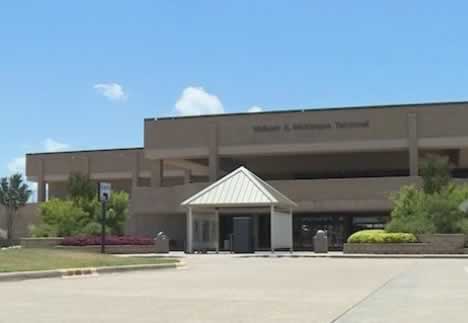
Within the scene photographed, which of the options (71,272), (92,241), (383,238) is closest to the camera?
(71,272)

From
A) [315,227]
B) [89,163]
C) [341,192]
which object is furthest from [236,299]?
[89,163]

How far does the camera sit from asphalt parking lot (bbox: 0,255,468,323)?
1176 centimetres

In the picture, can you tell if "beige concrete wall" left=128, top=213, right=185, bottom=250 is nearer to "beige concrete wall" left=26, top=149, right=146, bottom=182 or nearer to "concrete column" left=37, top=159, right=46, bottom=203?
"beige concrete wall" left=26, top=149, right=146, bottom=182

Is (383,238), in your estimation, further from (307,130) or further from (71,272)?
(71,272)

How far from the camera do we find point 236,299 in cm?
1473

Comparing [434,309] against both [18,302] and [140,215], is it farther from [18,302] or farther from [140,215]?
[140,215]

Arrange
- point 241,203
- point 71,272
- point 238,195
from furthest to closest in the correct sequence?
point 238,195, point 241,203, point 71,272

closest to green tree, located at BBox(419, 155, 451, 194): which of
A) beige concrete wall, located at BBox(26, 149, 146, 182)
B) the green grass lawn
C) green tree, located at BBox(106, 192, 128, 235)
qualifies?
green tree, located at BBox(106, 192, 128, 235)

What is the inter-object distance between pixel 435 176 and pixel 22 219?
50.2 m

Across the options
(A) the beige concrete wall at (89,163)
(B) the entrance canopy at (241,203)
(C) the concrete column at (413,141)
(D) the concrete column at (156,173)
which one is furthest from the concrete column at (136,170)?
(C) the concrete column at (413,141)

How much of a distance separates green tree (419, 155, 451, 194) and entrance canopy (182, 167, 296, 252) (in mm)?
8624

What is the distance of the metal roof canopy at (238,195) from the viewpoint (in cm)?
4662

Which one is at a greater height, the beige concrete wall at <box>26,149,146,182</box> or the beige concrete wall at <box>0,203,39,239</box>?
the beige concrete wall at <box>26,149,146,182</box>

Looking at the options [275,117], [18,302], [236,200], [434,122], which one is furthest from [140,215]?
[18,302]
